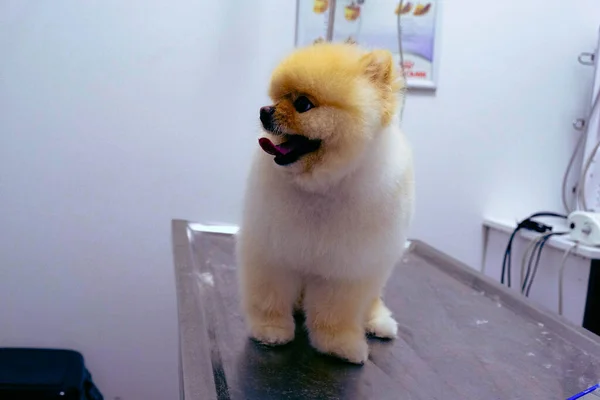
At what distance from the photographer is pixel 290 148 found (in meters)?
0.62

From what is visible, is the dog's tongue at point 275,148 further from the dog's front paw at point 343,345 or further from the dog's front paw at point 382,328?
the dog's front paw at point 382,328

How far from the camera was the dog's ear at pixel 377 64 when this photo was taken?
2.06 feet

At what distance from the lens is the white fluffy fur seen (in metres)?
0.66

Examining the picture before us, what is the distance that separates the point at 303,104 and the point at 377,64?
11cm

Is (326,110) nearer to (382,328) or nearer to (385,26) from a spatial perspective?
(382,328)

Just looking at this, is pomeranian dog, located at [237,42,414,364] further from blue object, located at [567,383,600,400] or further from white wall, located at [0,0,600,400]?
white wall, located at [0,0,600,400]

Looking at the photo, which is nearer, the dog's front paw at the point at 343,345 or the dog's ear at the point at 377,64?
the dog's ear at the point at 377,64

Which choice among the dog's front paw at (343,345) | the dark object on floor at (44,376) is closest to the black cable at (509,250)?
the dog's front paw at (343,345)

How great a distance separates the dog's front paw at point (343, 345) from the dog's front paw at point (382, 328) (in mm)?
112

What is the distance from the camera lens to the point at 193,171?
150cm

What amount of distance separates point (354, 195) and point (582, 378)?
18.2 inches

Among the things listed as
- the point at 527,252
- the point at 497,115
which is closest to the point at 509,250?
the point at 527,252

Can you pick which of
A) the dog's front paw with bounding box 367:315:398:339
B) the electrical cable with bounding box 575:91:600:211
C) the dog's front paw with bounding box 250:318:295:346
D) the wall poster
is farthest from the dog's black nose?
the electrical cable with bounding box 575:91:600:211

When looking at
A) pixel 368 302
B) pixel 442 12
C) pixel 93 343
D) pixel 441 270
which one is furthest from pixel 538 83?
pixel 93 343
